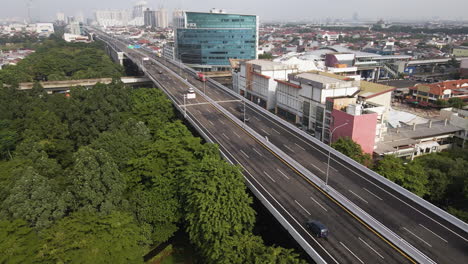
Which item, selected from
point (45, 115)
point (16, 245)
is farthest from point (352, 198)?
point (45, 115)

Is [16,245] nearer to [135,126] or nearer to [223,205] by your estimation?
[223,205]

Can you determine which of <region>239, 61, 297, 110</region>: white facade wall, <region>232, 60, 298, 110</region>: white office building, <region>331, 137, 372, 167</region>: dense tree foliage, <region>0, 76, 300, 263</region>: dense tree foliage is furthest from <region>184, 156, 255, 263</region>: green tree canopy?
<region>232, 60, 298, 110</region>: white office building

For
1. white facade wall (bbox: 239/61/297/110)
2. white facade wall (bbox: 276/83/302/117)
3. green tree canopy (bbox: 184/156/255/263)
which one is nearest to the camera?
green tree canopy (bbox: 184/156/255/263)

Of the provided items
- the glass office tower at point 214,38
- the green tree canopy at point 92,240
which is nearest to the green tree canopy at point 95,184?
the green tree canopy at point 92,240

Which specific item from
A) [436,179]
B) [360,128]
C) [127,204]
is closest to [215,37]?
[360,128]

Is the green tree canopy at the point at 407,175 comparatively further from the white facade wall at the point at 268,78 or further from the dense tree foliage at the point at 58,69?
the dense tree foliage at the point at 58,69

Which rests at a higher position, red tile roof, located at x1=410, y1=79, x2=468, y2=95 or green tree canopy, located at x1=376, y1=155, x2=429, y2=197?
red tile roof, located at x1=410, y1=79, x2=468, y2=95

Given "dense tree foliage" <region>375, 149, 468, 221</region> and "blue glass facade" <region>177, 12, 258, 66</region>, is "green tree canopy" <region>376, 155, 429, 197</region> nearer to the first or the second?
"dense tree foliage" <region>375, 149, 468, 221</region>
